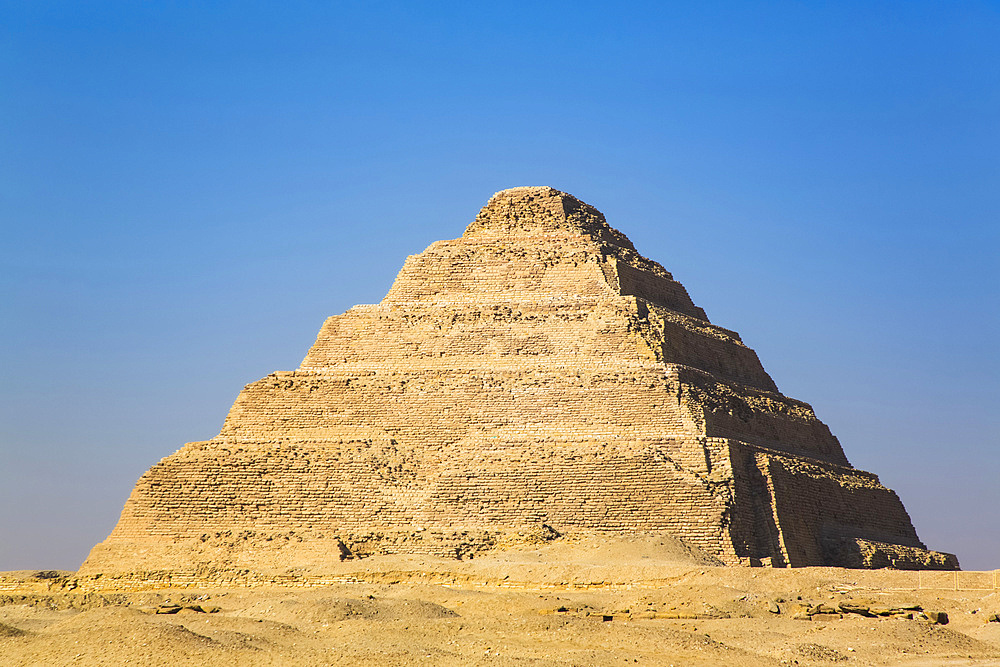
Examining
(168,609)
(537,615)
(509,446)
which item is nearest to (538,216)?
(509,446)

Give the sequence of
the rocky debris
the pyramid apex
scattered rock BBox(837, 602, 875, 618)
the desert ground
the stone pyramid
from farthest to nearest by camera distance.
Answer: the pyramid apex, the stone pyramid, scattered rock BBox(837, 602, 875, 618), the rocky debris, the desert ground

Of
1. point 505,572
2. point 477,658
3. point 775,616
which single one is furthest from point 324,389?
point 477,658

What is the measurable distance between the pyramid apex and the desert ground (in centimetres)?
1481

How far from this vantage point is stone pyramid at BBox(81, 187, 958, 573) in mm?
34312

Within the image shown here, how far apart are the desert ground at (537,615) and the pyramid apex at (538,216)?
14.8 meters

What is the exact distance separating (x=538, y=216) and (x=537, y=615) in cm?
2365

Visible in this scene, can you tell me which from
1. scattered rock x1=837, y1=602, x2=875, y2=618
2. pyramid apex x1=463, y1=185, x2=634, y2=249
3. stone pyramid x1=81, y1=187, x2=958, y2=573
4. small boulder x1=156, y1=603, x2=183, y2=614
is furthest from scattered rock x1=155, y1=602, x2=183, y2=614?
pyramid apex x1=463, y1=185, x2=634, y2=249

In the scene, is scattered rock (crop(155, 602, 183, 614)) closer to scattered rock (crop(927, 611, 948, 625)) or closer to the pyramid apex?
scattered rock (crop(927, 611, 948, 625))

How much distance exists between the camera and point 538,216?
46062 millimetres

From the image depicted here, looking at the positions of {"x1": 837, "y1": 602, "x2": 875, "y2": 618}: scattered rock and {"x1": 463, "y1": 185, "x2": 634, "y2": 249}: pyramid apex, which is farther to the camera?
{"x1": 463, "y1": 185, "x2": 634, "y2": 249}: pyramid apex

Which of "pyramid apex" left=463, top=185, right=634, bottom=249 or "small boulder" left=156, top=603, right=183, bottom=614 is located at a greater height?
"pyramid apex" left=463, top=185, right=634, bottom=249

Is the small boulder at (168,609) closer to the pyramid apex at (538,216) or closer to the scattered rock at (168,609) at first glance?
the scattered rock at (168,609)

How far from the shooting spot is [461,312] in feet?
134

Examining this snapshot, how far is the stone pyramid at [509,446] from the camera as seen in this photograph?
1351 inches
